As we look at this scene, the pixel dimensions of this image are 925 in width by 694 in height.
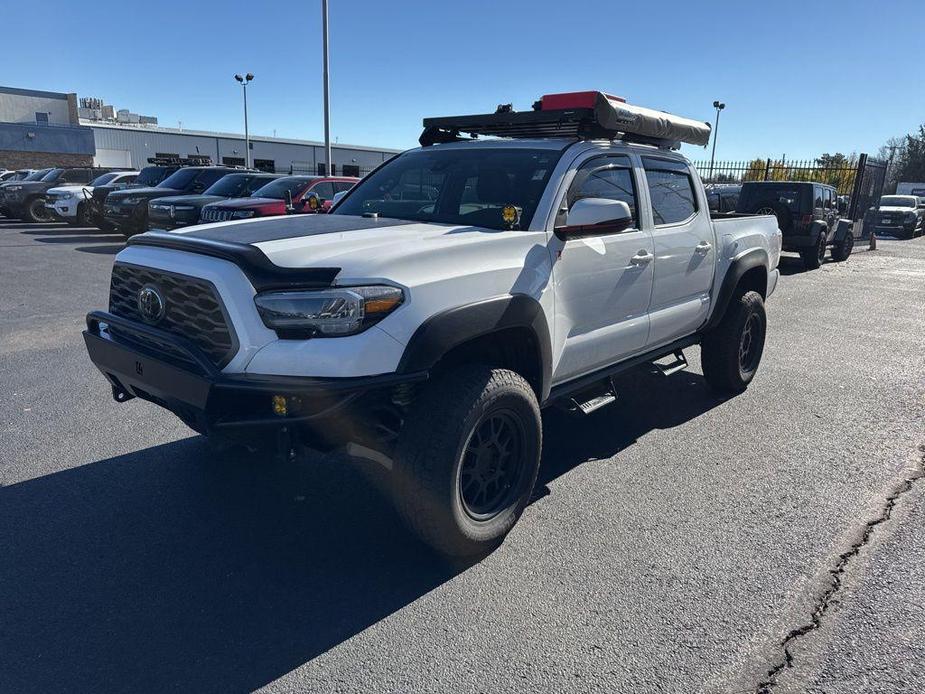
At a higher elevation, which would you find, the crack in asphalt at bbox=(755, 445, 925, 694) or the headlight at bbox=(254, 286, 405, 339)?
the headlight at bbox=(254, 286, 405, 339)

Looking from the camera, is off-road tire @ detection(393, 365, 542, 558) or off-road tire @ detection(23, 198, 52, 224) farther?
off-road tire @ detection(23, 198, 52, 224)

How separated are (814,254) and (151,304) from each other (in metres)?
14.5

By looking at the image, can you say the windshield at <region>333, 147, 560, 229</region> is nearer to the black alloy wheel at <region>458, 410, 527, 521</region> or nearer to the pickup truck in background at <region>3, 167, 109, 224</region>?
the black alloy wheel at <region>458, 410, 527, 521</region>

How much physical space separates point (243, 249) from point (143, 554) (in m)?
1.49

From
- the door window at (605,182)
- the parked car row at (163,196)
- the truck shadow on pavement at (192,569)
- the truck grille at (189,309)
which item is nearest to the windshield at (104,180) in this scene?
the parked car row at (163,196)

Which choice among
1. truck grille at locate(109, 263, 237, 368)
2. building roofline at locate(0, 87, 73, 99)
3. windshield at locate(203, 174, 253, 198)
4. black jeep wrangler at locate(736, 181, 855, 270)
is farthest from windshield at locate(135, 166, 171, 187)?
building roofline at locate(0, 87, 73, 99)

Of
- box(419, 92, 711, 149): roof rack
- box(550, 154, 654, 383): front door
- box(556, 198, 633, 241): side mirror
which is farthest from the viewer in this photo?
box(419, 92, 711, 149): roof rack

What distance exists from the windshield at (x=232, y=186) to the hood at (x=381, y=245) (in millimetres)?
→ 10850

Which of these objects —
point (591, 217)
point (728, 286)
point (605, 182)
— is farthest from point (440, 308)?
point (728, 286)

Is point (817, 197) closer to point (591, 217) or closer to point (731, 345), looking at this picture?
point (731, 345)

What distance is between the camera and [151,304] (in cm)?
313

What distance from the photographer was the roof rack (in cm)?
401

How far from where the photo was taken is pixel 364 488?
12.7 feet

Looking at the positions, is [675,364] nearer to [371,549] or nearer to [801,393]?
[801,393]
